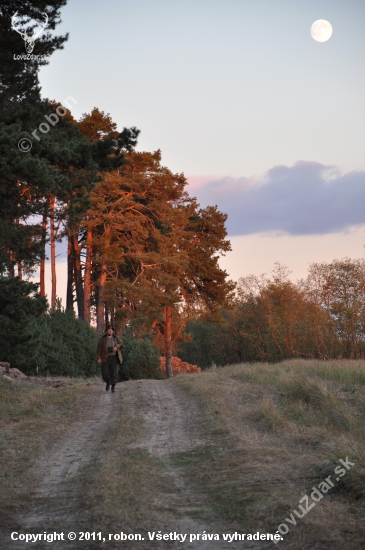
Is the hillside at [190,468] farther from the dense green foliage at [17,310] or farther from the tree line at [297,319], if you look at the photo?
the tree line at [297,319]

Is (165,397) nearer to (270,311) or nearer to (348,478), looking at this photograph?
(348,478)

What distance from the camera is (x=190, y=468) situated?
775 cm

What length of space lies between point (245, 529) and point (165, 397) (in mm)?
10143

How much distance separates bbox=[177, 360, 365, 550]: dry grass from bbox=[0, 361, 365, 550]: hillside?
0.02 metres

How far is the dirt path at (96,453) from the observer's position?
213 inches

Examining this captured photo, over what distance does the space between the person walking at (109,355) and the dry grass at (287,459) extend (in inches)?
131

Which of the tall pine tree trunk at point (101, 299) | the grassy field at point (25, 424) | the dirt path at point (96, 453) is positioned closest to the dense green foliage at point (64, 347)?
the tall pine tree trunk at point (101, 299)

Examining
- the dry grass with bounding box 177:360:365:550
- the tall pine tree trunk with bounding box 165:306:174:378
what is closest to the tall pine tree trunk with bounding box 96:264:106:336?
the tall pine tree trunk with bounding box 165:306:174:378

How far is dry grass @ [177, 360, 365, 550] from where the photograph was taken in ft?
17.4

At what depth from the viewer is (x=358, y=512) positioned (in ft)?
18.1

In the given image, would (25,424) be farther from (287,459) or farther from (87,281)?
(87,281)

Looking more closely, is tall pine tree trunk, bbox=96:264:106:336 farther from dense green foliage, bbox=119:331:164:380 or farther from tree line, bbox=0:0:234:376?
dense green foliage, bbox=119:331:164:380

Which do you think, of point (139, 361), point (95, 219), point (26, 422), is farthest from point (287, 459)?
point (95, 219)

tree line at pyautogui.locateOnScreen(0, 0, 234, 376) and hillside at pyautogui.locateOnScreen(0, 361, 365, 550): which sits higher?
tree line at pyautogui.locateOnScreen(0, 0, 234, 376)
